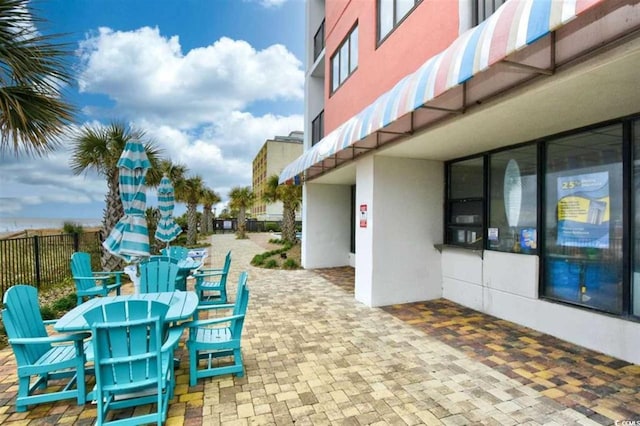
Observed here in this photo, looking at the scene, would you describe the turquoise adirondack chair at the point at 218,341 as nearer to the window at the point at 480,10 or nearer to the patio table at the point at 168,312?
the patio table at the point at 168,312

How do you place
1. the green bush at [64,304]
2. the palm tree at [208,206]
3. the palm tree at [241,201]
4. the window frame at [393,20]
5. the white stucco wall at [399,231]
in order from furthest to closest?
the palm tree at [208,206] → the palm tree at [241,201] → the white stucco wall at [399,231] → the green bush at [64,304] → the window frame at [393,20]

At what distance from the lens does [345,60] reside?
9.51 metres

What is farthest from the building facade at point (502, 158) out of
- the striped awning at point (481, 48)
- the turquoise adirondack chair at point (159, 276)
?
the turquoise adirondack chair at point (159, 276)

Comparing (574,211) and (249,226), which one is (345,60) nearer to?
(574,211)

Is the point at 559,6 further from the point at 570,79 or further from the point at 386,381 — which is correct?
the point at 386,381

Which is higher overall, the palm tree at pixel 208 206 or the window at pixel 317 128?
the window at pixel 317 128

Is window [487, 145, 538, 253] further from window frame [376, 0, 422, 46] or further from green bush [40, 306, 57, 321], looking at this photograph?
green bush [40, 306, 57, 321]

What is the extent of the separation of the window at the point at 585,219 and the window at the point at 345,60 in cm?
578

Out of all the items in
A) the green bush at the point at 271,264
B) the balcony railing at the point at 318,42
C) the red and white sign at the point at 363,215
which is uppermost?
the balcony railing at the point at 318,42

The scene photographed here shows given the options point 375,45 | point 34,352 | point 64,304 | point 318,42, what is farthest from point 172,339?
point 318,42

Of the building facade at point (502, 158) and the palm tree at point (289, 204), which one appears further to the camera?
the palm tree at point (289, 204)

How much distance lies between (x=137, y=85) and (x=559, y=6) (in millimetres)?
14682

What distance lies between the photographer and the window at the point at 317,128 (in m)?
12.0

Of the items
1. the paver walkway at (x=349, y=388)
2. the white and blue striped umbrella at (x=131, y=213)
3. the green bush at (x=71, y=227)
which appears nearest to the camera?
the paver walkway at (x=349, y=388)
